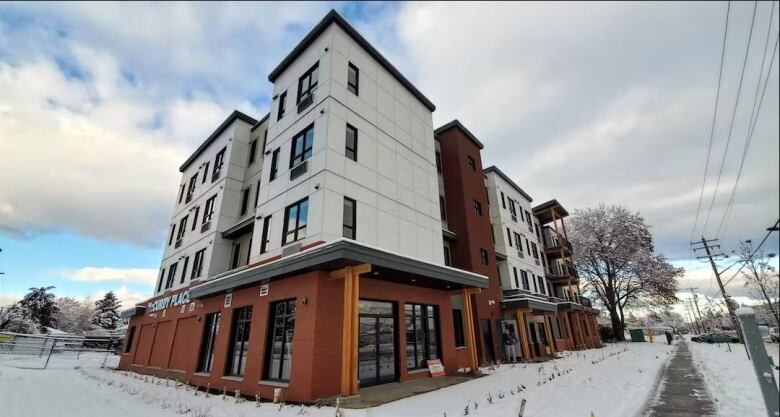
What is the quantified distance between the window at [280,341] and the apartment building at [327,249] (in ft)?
0.18

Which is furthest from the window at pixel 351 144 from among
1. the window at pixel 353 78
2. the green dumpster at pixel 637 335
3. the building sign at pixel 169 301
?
the green dumpster at pixel 637 335

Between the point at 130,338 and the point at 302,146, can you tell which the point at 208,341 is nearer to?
the point at 302,146

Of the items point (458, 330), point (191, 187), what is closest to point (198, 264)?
point (191, 187)

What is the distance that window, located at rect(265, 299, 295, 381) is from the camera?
1134 centimetres

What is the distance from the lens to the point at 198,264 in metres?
20.2

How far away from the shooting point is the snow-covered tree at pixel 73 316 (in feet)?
205

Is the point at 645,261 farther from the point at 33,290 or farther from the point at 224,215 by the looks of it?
the point at 33,290

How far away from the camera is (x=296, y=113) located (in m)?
15.9

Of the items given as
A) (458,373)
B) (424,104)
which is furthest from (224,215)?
(458,373)

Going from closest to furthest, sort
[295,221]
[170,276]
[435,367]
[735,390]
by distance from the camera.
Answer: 1. [735,390]
2. [295,221]
3. [435,367]
4. [170,276]

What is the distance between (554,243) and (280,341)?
35777 millimetres

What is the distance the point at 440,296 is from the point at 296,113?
10.8 meters

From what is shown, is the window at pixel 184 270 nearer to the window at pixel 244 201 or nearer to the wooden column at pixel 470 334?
the window at pixel 244 201

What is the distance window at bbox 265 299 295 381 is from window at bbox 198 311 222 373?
4878 millimetres
